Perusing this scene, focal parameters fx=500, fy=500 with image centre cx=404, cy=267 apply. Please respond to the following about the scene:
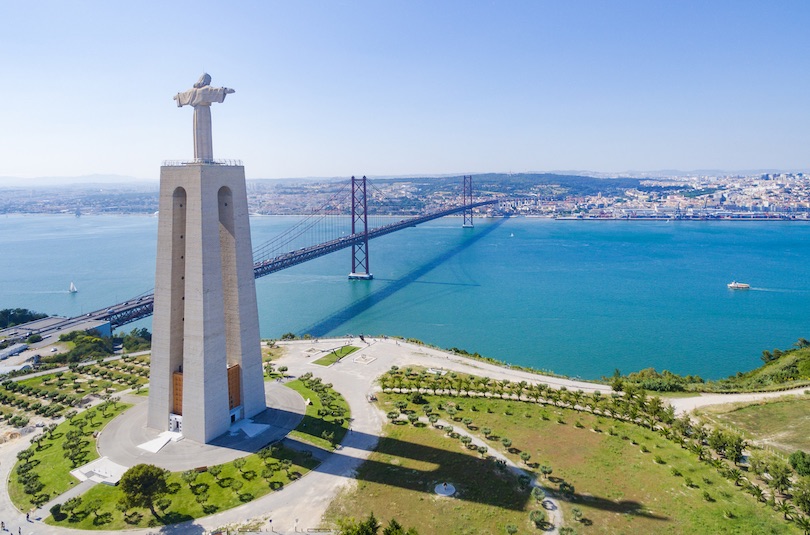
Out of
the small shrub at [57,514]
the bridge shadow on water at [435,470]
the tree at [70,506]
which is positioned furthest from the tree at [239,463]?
the small shrub at [57,514]

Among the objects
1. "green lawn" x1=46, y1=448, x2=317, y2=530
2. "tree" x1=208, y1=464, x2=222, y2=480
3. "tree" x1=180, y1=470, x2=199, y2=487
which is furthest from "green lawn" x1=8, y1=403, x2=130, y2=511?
"tree" x1=208, y1=464, x2=222, y2=480

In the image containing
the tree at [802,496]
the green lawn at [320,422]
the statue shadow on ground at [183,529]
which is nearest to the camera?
the statue shadow on ground at [183,529]

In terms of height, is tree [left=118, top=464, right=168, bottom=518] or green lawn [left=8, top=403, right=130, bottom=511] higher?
tree [left=118, top=464, right=168, bottom=518]

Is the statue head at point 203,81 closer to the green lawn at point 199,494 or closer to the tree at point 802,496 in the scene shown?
the green lawn at point 199,494

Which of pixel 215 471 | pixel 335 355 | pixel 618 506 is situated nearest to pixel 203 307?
pixel 215 471

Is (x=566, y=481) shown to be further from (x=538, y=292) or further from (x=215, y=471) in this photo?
(x=538, y=292)

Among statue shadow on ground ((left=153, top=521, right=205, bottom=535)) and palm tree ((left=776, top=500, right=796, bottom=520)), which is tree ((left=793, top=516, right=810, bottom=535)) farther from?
statue shadow on ground ((left=153, top=521, right=205, bottom=535))
